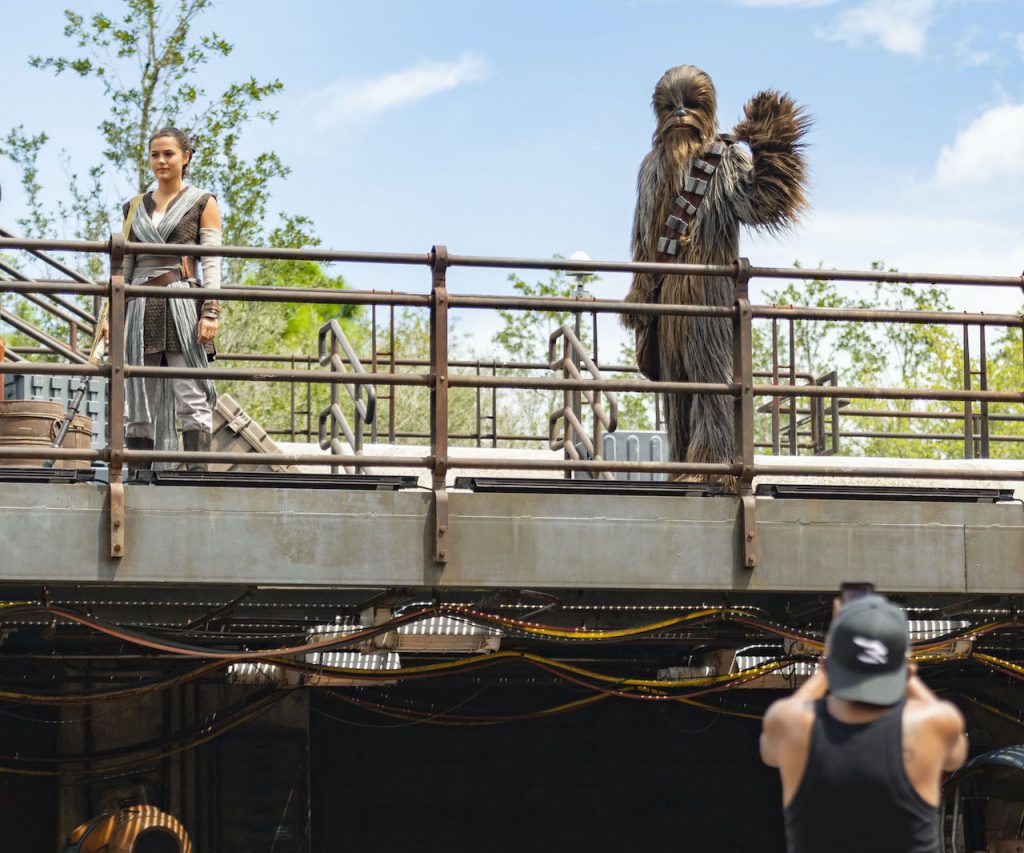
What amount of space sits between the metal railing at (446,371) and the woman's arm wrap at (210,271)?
378 mm

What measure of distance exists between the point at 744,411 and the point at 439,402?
1.65 meters

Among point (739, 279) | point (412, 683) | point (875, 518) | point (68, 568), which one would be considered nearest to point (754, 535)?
point (875, 518)

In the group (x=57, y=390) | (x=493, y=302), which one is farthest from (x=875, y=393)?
(x=57, y=390)

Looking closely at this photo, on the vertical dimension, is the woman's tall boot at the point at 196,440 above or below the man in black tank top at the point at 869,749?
above

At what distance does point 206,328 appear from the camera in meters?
9.29

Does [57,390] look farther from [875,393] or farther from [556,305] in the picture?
[875,393]

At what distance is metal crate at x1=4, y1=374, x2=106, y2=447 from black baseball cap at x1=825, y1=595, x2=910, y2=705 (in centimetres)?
856

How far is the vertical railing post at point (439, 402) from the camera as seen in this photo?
863 cm

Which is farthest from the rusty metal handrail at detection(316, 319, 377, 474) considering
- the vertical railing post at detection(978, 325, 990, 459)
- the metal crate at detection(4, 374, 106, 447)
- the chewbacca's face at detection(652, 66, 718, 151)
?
the vertical railing post at detection(978, 325, 990, 459)

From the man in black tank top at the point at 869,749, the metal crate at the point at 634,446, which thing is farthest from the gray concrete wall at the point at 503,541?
the metal crate at the point at 634,446

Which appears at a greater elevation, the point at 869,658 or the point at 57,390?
the point at 57,390

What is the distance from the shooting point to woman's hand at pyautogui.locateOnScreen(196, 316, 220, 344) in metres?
9.27

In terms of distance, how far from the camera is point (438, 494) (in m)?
8.63

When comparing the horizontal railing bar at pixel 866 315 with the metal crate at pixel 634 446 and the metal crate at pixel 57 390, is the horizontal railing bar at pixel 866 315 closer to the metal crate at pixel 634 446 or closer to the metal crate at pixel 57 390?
the metal crate at pixel 634 446
